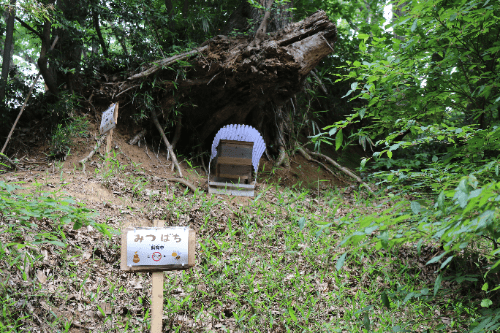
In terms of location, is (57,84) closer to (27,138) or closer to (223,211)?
(27,138)

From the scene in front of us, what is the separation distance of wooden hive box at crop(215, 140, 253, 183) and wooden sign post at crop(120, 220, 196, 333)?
317 centimetres

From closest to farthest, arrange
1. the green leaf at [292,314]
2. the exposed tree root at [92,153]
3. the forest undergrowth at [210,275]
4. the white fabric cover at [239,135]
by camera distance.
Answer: the forest undergrowth at [210,275] < the green leaf at [292,314] < the exposed tree root at [92,153] < the white fabric cover at [239,135]

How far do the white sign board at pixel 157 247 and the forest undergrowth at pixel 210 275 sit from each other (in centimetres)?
24

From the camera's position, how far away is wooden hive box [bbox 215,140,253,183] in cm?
557

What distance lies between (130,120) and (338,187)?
4.47 m

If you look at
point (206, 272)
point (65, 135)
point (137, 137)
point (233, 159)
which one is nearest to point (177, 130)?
point (137, 137)

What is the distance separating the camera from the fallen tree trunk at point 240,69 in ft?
19.0

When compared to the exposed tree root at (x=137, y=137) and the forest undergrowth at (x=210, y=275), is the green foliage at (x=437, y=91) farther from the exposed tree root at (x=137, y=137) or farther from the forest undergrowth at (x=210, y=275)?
the exposed tree root at (x=137, y=137)

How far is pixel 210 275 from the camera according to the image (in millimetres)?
3637

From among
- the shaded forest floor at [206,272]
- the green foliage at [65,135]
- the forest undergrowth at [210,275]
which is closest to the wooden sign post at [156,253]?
the forest undergrowth at [210,275]

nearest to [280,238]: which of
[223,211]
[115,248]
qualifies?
[223,211]

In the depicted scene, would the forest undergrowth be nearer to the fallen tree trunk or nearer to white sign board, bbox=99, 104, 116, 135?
white sign board, bbox=99, 104, 116, 135

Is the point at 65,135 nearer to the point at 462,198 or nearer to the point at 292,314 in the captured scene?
the point at 292,314

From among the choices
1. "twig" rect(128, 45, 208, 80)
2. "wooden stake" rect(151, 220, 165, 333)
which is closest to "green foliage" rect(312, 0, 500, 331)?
"wooden stake" rect(151, 220, 165, 333)
